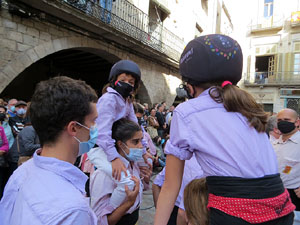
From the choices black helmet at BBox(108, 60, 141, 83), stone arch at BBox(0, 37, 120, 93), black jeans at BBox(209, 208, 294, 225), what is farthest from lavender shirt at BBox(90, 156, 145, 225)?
stone arch at BBox(0, 37, 120, 93)

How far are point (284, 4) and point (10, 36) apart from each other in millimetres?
22030

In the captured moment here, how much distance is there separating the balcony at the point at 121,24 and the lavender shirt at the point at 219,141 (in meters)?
5.78

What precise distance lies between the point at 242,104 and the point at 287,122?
2.42 metres

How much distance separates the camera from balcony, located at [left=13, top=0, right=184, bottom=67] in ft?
19.5

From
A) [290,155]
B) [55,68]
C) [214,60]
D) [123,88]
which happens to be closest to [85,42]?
[55,68]

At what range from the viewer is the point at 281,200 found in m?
0.95

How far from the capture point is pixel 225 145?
983 millimetres

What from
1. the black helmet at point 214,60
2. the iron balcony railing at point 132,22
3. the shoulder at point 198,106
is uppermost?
the iron balcony railing at point 132,22

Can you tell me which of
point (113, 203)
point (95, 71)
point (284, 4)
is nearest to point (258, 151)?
point (113, 203)

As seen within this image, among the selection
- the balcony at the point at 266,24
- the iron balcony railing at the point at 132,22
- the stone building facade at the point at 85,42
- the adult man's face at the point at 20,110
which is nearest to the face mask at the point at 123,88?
the adult man's face at the point at 20,110

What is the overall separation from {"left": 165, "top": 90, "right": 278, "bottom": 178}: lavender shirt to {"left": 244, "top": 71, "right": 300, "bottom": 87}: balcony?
67.1 ft

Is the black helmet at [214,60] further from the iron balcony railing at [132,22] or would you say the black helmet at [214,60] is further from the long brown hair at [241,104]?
the iron balcony railing at [132,22]

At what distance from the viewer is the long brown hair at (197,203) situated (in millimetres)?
1086

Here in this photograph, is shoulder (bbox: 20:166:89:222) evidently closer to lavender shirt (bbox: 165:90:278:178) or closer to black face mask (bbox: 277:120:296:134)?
lavender shirt (bbox: 165:90:278:178)
